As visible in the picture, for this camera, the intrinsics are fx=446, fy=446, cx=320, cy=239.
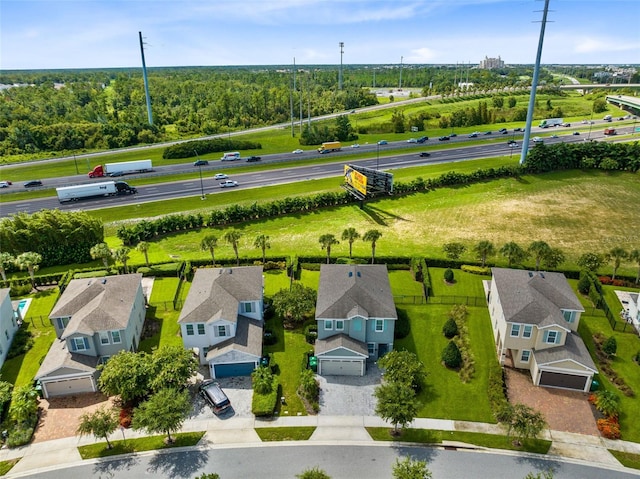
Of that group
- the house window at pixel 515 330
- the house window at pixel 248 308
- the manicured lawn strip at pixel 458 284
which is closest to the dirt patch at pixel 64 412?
the house window at pixel 248 308

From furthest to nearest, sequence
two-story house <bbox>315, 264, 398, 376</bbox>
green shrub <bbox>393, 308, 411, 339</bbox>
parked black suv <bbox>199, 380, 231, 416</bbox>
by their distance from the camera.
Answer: green shrub <bbox>393, 308, 411, 339</bbox>, two-story house <bbox>315, 264, 398, 376</bbox>, parked black suv <bbox>199, 380, 231, 416</bbox>

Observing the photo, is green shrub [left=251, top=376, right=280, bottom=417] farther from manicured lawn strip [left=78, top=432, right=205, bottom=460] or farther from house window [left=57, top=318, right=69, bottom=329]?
house window [left=57, top=318, right=69, bottom=329]

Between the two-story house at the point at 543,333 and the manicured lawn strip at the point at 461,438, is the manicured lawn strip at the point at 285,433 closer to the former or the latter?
the manicured lawn strip at the point at 461,438

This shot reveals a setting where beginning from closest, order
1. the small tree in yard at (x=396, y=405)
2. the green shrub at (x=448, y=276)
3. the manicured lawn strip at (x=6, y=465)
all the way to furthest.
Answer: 1. the manicured lawn strip at (x=6, y=465)
2. the small tree in yard at (x=396, y=405)
3. the green shrub at (x=448, y=276)

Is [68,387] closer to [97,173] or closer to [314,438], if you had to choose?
[314,438]

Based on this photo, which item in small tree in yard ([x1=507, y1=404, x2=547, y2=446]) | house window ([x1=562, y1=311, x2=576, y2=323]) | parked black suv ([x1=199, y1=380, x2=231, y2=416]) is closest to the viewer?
small tree in yard ([x1=507, y1=404, x2=547, y2=446])

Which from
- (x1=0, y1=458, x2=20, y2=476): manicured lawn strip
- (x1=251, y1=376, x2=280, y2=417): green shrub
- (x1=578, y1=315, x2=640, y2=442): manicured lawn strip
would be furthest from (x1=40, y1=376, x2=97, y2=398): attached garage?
(x1=578, y1=315, x2=640, y2=442): manicured lawn strip

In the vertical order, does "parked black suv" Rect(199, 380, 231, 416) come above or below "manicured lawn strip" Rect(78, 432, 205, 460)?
above

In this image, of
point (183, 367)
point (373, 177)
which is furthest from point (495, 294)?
point (373, 177)
